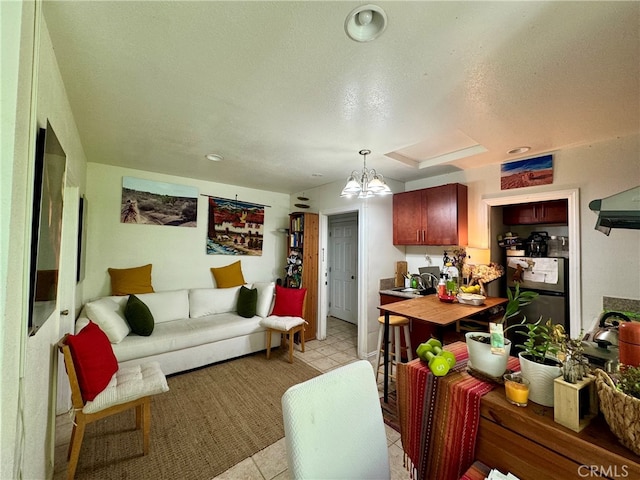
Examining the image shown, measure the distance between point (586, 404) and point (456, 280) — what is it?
2524 millimetres

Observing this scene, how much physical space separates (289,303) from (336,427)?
280cm

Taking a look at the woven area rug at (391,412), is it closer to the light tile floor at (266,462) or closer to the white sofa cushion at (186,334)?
the light tile floor at (266,462)

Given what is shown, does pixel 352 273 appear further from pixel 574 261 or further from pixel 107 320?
pixel 107 320

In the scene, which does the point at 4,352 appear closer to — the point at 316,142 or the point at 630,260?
the point at 316,142

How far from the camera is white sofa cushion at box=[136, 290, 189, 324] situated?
3.21m

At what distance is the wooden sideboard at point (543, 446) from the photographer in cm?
70

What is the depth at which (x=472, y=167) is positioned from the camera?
3168 millimetres

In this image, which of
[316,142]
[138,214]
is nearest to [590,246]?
[316,142]

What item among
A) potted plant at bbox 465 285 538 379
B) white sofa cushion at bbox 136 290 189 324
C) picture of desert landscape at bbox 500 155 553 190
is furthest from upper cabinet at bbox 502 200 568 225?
white sofa cushion at bbox 136 290 189 324

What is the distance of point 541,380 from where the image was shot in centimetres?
90

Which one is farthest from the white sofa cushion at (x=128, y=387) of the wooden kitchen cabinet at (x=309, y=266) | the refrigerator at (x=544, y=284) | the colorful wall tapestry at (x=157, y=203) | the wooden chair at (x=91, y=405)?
A: the refrigerator at (x=544, y=284)

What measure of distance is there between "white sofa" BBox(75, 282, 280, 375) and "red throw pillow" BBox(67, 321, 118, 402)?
0.90 metres

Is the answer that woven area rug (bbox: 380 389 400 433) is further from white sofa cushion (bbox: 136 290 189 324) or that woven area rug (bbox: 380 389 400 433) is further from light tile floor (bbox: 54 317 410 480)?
white sofa cushion (bbox: 136 290 189 324)

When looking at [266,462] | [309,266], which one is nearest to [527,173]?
[309,266]
